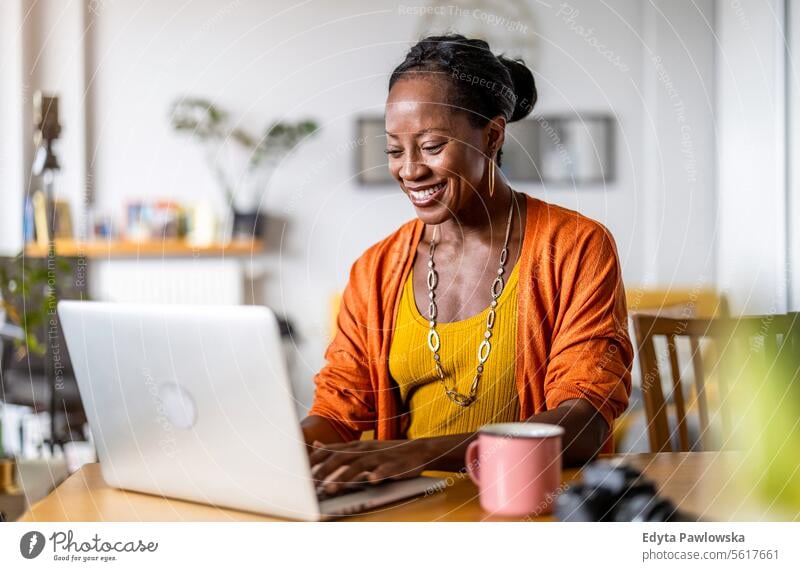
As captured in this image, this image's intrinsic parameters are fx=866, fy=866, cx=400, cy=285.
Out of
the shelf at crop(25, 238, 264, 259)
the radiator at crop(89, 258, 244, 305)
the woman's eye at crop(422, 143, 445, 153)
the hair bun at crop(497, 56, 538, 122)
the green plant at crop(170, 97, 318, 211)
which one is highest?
the green plant at crop(170, 97, 318, 211)

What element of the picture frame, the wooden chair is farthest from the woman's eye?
the picture frame

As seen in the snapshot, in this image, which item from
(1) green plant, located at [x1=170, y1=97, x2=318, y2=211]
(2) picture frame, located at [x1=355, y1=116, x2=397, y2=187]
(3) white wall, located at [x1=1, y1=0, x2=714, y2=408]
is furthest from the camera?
(1) green plant, located at [x1=170, y1=97, x2=318, y2=211]

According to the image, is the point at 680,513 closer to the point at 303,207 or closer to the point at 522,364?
the point at 522,364

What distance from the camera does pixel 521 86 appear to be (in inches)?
39.5

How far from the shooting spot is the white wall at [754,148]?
3.49 ft

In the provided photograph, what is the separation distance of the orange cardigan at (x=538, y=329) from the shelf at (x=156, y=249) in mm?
1215

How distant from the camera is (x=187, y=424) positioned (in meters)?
0.69

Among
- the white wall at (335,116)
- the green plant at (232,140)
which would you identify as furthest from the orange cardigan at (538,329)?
the green plant at (232,140)

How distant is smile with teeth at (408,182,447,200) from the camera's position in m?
0.97

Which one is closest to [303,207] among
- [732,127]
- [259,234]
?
[259,234]

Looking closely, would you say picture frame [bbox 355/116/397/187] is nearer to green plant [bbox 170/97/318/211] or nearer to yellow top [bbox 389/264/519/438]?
green plant [bbox 170/97/318/211]

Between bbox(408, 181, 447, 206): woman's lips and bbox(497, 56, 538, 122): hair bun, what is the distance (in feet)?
0.42

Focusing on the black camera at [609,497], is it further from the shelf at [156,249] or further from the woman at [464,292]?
the shelf at [156,249]
